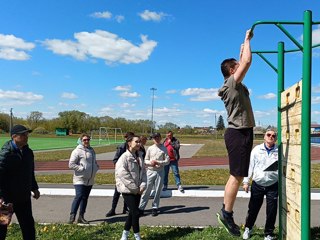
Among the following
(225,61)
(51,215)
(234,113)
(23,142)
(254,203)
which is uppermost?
(225,61)

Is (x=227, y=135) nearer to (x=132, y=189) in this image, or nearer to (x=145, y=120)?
(x=132, y=189)

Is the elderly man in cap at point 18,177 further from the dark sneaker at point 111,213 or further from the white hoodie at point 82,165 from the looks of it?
the dark sneaker at point 111,213

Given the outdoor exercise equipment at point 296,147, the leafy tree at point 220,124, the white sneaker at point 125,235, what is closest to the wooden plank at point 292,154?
the outdoor exercise equipment at point 296,147

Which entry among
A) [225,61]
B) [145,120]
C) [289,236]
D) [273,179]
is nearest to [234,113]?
[225,61]

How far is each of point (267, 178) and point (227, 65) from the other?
114 inches

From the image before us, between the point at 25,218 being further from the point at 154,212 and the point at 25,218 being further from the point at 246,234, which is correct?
the point at 154,212

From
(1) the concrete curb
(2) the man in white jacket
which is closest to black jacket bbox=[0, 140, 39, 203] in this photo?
(2) the man in white jacket

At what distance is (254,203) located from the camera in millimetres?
6594

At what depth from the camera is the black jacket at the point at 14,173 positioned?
5.15 metres

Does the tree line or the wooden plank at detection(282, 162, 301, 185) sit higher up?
the tree line

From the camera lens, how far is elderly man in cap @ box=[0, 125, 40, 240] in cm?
518

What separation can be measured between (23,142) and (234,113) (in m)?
2.90

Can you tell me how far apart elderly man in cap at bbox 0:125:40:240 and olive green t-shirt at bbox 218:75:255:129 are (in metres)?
2.78

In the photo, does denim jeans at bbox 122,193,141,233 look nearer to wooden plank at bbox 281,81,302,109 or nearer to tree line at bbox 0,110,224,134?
wooden plank at bbox 281,81,302,109
